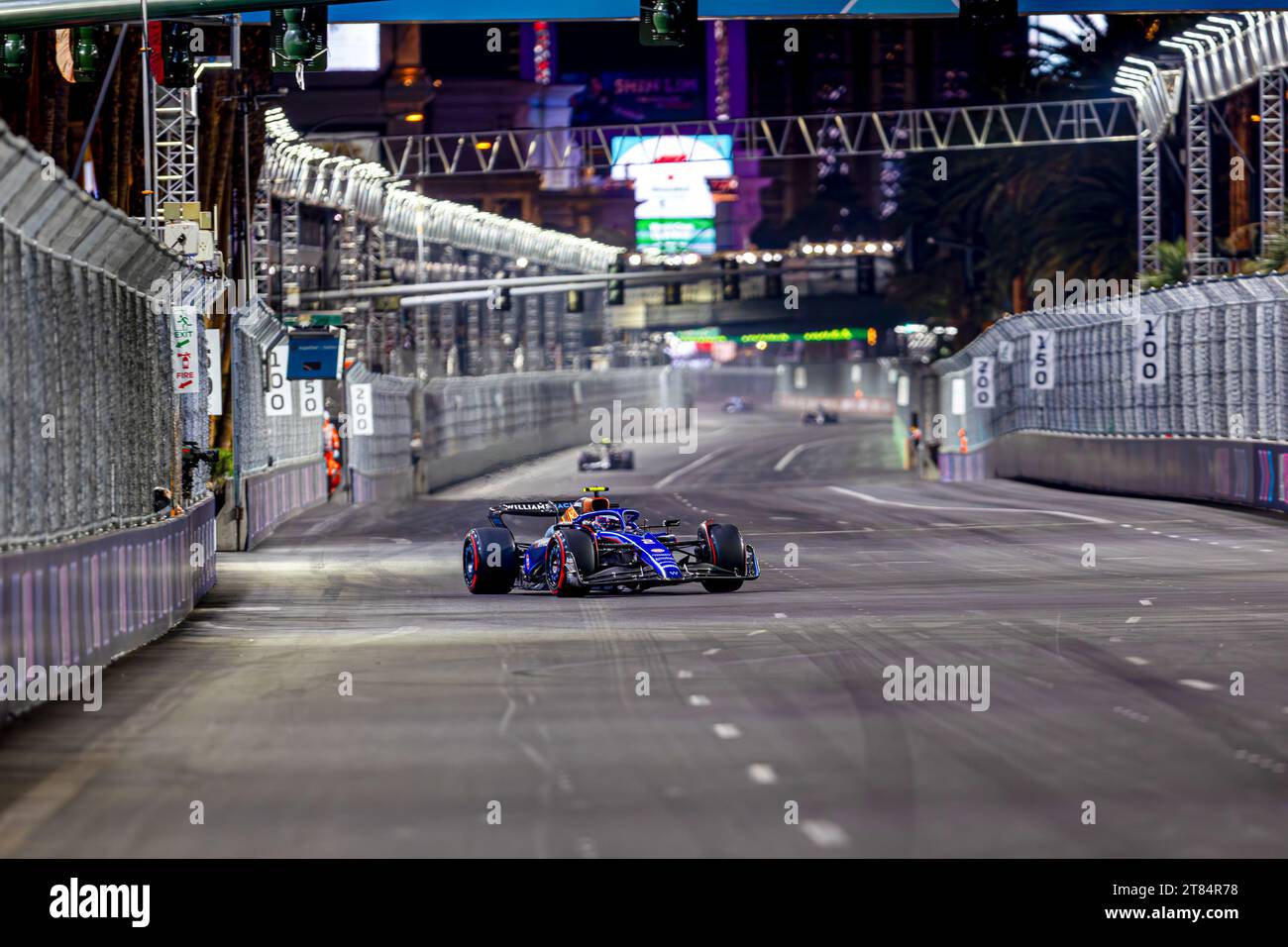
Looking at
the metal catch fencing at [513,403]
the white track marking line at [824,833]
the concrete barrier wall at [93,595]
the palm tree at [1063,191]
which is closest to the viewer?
the white track marking line at [824,833]

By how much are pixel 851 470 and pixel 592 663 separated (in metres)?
69.8

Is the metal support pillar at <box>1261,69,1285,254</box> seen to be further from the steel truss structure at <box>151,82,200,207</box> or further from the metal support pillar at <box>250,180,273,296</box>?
the metal support pillar at <box>250,180,273,296</box>

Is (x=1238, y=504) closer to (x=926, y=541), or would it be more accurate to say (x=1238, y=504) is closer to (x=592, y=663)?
(x=926, y=541)

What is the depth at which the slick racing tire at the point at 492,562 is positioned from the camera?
73.8 feet

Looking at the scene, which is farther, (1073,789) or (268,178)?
(268,178)

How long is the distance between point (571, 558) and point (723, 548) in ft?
5.26

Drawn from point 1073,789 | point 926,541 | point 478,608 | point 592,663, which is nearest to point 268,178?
point 926,541

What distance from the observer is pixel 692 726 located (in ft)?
38.9

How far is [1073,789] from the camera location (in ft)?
31.6

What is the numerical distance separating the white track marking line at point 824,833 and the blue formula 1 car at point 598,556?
12.2 metres
